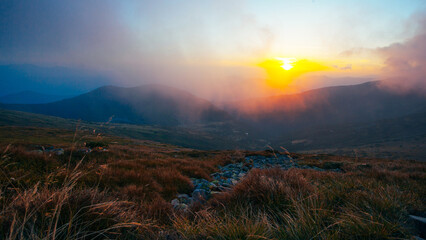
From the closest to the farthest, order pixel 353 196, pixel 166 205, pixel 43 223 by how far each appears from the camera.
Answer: pixel 43 223
pixel 353 196
pixel 166 205

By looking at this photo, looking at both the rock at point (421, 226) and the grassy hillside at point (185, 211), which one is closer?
the grassy hillside at point (185, 211)

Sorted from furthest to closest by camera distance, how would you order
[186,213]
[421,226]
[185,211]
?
[185,211]
[186,213]
[421,226]

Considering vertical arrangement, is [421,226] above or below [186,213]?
above

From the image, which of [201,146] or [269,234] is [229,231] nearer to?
[269,234]

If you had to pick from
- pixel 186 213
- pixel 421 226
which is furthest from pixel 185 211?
pixel 421 226

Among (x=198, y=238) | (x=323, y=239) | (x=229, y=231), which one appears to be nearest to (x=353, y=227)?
(x=323, y=239)

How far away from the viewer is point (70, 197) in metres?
2.98

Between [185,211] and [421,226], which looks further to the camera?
[185,211]

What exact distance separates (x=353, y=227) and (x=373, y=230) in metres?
0.20

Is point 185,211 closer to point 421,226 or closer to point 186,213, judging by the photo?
point 186,213

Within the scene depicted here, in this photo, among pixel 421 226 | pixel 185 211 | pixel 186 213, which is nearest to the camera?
pixel 421 226

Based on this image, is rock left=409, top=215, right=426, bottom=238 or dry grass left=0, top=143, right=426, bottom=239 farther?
rock left=409, top=215, right=426, bottom=238

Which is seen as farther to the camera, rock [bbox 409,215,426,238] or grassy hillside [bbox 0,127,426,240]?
rock [bbox 409,215,426,238]

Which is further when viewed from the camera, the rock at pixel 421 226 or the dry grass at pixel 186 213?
the rock at pixel 421 226
